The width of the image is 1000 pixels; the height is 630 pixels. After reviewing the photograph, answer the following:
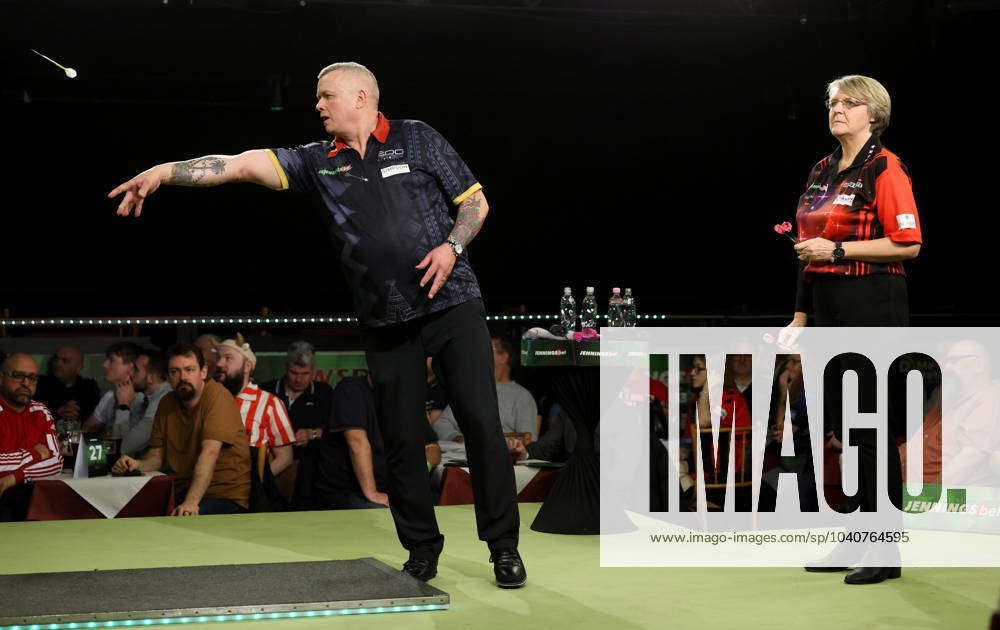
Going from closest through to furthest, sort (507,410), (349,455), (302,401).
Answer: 1. (349,455)
2. (302,401)
3. (507,410)

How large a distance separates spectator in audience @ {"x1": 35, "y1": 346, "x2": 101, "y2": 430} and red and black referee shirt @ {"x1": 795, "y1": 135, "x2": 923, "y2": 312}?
4255 mm

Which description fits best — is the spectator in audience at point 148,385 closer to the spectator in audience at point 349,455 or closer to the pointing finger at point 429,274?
the spectator in audience at point 349,455

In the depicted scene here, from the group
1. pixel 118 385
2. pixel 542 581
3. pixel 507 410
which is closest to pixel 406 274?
pixel 542 581

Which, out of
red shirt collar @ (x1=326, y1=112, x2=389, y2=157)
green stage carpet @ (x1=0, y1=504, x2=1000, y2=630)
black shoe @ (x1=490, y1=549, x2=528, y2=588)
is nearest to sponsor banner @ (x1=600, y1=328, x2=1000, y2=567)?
green stage carpet @ (x1=0, y1=504, x2=1000, y2=630)

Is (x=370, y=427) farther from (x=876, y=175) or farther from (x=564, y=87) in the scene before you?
(x=564, y=87)

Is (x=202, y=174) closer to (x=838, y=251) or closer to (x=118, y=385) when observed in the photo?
(x=838, y=251)

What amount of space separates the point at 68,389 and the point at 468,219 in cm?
368

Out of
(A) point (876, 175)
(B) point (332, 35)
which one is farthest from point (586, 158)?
(A) point (876, 175)

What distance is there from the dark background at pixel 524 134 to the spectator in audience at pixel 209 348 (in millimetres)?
3395

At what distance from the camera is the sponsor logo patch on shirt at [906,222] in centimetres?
286

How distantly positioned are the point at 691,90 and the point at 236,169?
8.26m

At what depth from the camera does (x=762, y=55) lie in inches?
394

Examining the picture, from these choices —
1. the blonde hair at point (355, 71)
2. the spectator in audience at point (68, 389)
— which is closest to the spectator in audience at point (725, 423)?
the blonde hair at point (355, 71)

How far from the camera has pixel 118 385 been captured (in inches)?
226
